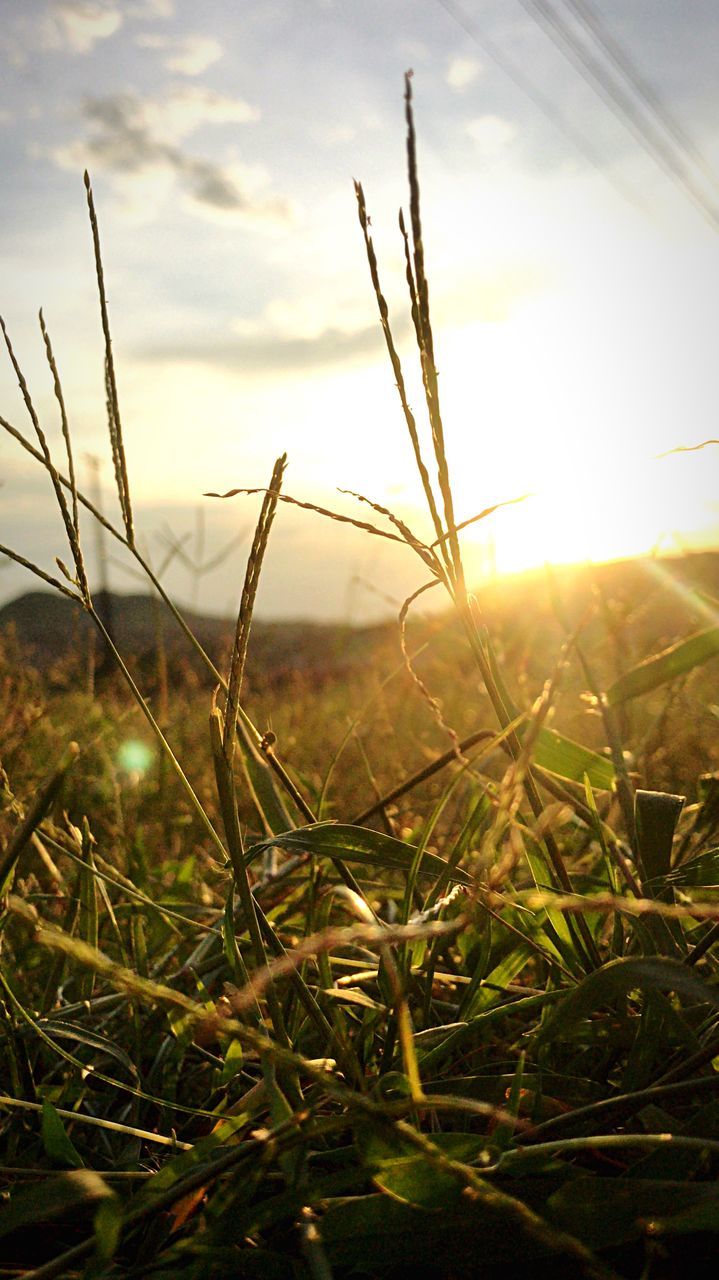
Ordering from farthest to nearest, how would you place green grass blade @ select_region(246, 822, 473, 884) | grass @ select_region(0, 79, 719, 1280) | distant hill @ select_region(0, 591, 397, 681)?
distant hill @ select_region(0, 591, 397, 681) < green grass blade @ select_region(246, 822, 473, 884) < grass @ select_region(0, 79, 719, 1280)

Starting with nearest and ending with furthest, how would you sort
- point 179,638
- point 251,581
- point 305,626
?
1. point 251,581
2. point 179,638
3. point 305,626

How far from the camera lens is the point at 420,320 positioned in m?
0.42

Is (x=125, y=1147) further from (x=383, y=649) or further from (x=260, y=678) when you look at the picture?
(x=383, y=649)

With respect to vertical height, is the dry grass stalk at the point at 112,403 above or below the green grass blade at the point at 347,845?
above

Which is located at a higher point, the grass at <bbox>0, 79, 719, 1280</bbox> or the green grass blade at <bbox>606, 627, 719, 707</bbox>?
the green grass blade at <bbox>606, 627, 719, 707</bbox>

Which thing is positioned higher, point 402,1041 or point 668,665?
point 668,665

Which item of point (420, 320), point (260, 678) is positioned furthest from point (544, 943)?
point (260, 678)

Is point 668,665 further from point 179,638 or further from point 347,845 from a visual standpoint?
point 179,638

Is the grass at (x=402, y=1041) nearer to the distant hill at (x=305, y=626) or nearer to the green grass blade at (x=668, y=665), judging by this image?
the green grass blade at (x=668, y=665)

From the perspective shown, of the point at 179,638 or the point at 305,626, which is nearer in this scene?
the point at 179,638

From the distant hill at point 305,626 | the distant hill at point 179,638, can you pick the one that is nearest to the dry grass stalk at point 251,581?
the distant hill at point 305,626

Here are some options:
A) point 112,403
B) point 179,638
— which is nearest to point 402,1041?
point 112,403

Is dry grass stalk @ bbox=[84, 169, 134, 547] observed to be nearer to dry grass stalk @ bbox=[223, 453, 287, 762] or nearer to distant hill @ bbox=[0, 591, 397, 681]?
dry grass stalk @ bbox=[223, 453, 287, 762]

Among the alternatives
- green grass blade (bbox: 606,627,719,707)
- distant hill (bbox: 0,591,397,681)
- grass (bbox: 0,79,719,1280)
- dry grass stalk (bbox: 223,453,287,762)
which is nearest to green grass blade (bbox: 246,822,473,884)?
grass (bbox: 0,79,719,1280)
